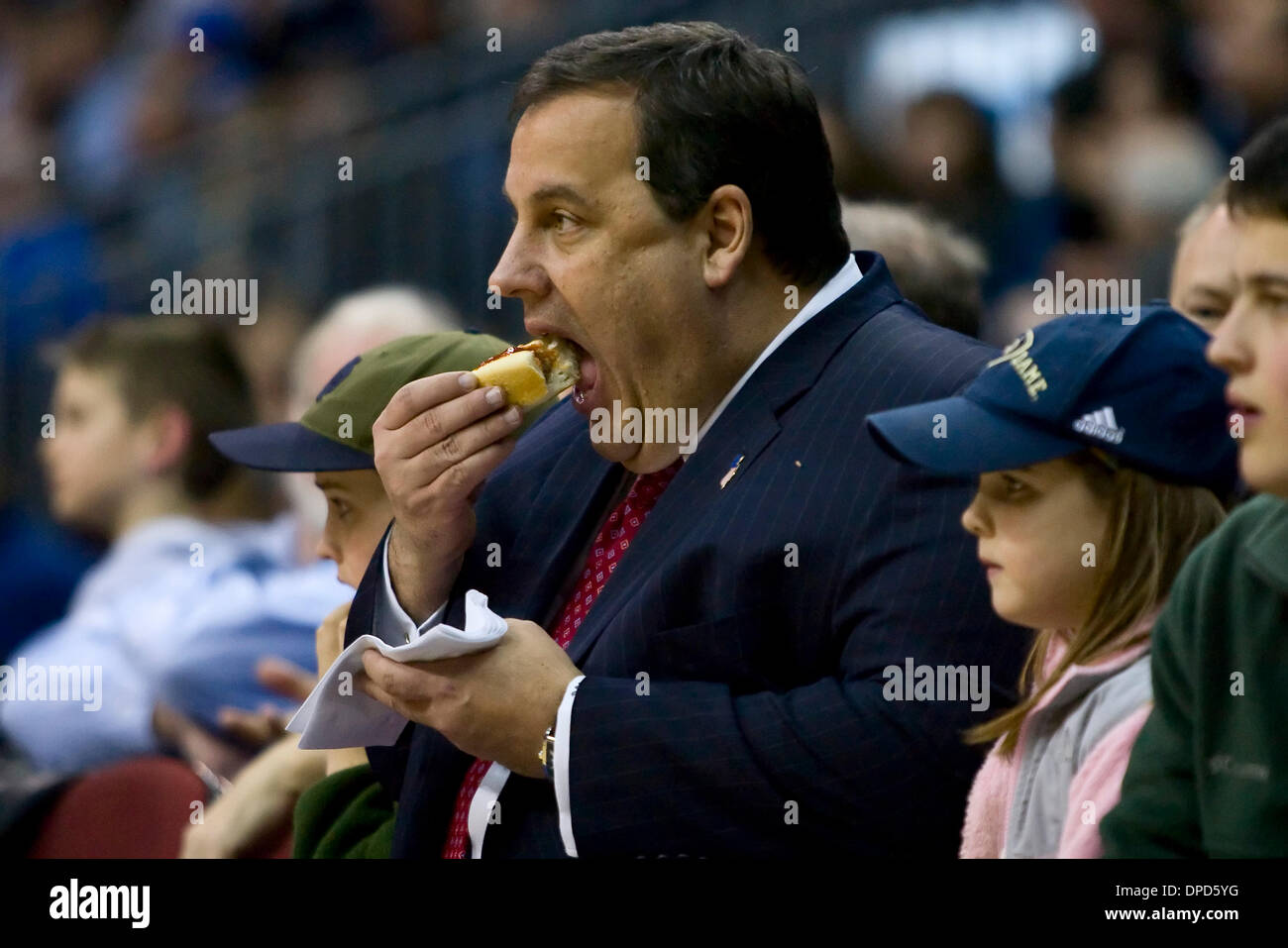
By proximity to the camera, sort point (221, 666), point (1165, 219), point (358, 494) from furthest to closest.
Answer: point (1165, 219) → point (221, 666) → point (358, 494)

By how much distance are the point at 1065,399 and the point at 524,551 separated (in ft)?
2.57

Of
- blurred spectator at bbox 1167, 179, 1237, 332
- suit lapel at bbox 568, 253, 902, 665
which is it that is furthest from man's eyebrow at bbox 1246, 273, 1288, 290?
blurred spectator at bbox 1167, 179, 1237, 332

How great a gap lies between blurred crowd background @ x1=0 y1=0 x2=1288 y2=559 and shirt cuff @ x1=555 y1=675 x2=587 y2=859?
3.68 ft

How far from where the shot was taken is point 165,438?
13.7 feet

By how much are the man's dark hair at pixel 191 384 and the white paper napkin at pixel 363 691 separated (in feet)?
6.18

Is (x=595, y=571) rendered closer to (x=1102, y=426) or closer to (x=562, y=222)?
(x=562, y=222)

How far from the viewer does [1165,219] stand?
440 cm

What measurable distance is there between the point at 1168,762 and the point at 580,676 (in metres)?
0.64

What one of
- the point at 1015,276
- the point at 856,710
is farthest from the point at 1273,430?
the point at 1015,276

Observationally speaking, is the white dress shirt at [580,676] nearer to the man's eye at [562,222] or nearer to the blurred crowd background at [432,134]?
the man's eye at [562,222]

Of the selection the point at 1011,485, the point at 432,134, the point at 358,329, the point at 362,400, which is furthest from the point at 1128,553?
the point at 432,134
